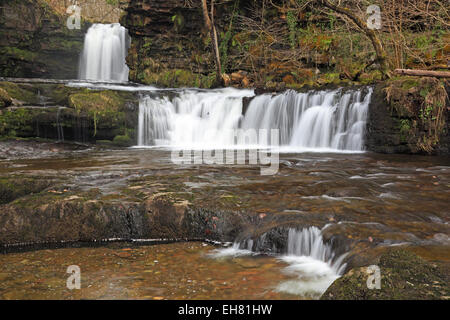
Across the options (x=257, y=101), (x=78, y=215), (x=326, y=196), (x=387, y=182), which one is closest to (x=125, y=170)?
(x=78, y=215)

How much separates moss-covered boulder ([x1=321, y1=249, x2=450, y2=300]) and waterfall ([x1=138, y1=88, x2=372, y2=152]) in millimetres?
8674

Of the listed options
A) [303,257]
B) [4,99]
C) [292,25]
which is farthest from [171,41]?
[303,257]

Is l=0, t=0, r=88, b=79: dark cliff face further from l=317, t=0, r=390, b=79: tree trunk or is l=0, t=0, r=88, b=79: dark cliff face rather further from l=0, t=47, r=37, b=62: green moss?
l=317, t=0, r=390, b=79: tree trunk

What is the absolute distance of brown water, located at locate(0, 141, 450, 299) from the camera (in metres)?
3.15

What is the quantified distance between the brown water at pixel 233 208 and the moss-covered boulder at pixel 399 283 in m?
0.55

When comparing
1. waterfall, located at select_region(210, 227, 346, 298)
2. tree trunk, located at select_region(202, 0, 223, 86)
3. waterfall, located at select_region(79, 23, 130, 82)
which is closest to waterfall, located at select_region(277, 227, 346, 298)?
waterfall, located at select_region(210, 227, 346, 298)

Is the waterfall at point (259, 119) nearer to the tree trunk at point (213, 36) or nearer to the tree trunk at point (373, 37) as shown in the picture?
the tree trunk at point (373, 37)

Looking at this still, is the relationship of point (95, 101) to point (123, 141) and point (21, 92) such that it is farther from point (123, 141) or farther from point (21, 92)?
point (21, 92)

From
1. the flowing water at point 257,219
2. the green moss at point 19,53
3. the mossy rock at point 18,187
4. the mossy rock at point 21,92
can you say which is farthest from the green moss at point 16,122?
the green moss at point 19,53

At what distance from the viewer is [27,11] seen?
21906 mm

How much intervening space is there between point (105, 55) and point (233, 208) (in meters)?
21.6

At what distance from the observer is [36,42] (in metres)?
22.5

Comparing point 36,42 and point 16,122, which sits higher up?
point 36,42

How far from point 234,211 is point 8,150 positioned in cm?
905
